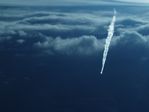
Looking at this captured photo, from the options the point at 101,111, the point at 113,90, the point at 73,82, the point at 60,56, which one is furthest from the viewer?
the point at 60,56

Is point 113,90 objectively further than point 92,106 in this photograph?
Yes

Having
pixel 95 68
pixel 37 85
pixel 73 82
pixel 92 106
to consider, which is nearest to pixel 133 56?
pixel 95 68

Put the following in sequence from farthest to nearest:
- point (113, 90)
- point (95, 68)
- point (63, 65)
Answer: point (63, 65) → point (95, 68) → point (113, 90)

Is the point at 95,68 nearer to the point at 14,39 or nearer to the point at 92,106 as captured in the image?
the point at 92,106

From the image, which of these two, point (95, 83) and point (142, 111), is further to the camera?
point (95, 83)

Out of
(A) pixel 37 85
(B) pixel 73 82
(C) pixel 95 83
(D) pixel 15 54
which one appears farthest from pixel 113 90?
(D) pixel 15 54

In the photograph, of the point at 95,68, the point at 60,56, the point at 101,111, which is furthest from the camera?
the point at 60,56

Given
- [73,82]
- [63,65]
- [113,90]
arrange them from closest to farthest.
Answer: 1. [113,90]
2. [73,82]
3. [63,65]

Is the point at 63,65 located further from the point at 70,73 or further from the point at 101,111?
the point at 101,111
